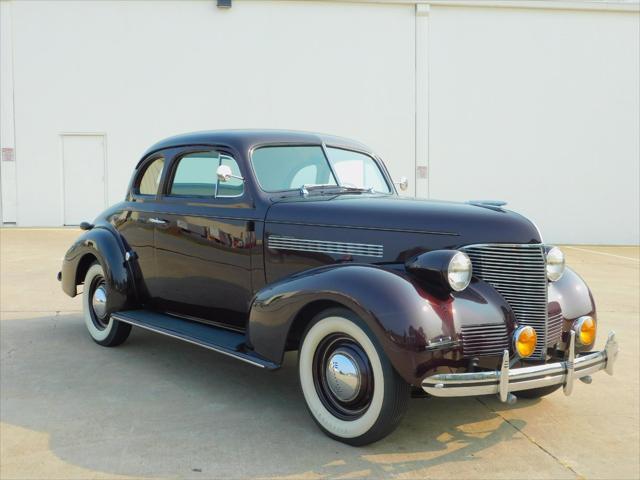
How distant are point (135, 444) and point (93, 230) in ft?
9.12

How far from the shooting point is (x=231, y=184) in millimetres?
4629

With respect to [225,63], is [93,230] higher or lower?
lower

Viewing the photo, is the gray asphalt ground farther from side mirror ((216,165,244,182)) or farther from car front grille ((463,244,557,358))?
side mirror ((216,165,244,182))

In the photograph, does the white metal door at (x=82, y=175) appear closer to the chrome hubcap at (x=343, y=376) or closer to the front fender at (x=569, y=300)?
the chrome hubcap at (x=343, y=376)

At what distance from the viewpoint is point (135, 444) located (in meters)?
3.50

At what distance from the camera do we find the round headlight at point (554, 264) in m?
3.89

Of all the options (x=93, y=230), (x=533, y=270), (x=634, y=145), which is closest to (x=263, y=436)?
(x=533, y=270)

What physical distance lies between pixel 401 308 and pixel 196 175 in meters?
2.35

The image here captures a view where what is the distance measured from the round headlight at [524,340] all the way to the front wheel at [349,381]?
634 millimetres

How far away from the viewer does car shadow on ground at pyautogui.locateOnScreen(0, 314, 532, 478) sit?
330cm

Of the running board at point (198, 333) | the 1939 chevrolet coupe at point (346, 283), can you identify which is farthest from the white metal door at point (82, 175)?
the running board at point (198, 333)

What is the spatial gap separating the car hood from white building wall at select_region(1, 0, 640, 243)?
41.6ft

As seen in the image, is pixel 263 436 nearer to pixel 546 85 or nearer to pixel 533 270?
pixel 533 270

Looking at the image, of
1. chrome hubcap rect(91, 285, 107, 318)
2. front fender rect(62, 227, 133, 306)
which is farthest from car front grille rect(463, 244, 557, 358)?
chrome hubcap rect(91, 285, 107, 318)
